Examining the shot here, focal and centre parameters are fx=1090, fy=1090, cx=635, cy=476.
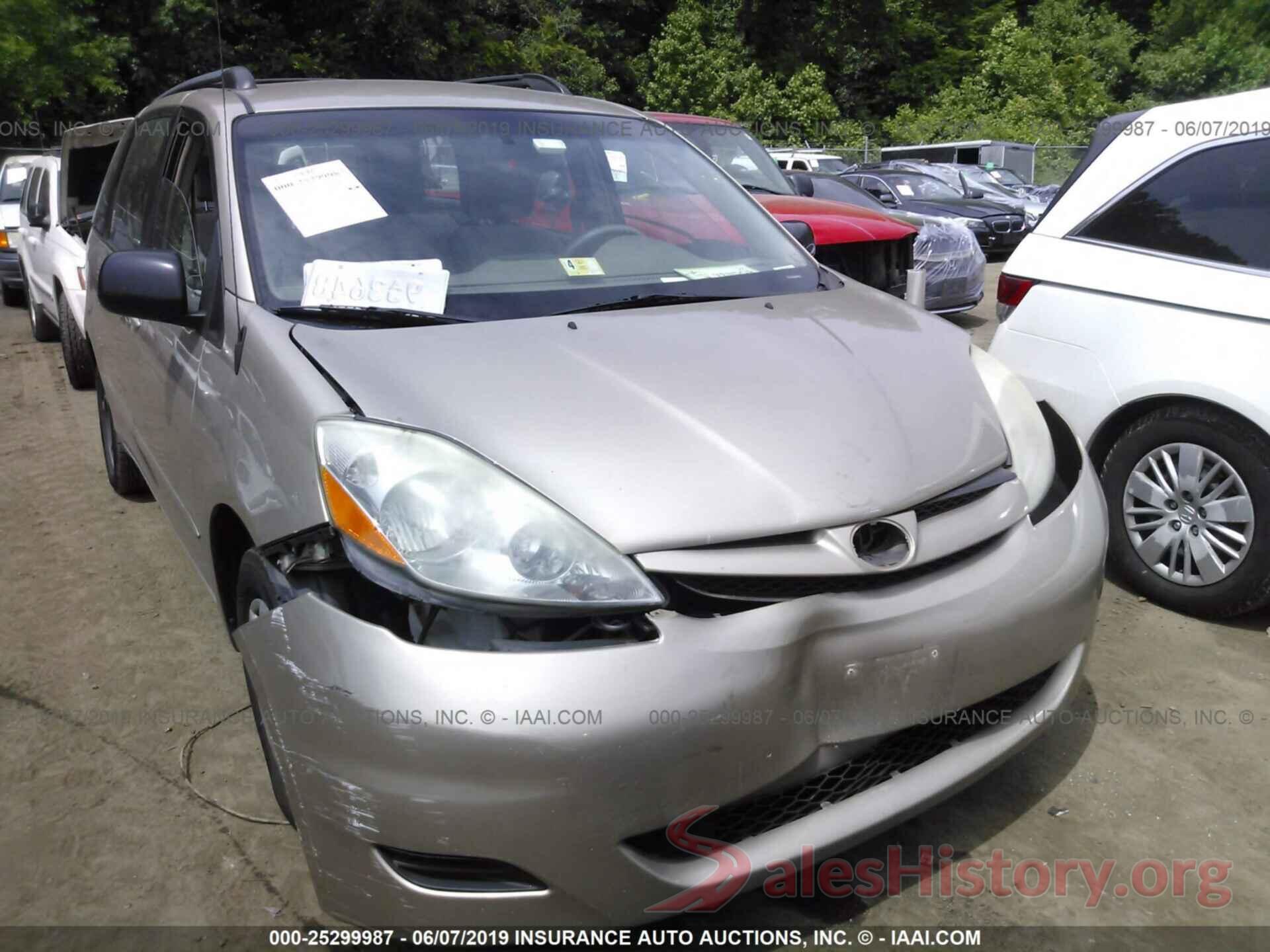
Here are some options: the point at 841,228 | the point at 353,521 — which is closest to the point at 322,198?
the point at 353,521

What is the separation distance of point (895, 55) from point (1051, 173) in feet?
A: 64.4

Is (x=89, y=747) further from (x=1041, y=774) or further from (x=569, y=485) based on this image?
(x=1041, y=774)

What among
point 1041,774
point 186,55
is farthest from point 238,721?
point 186,55

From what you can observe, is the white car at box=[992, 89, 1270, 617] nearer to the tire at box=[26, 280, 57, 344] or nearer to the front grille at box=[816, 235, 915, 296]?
the front grille at box=[816, 235, 915, 296]

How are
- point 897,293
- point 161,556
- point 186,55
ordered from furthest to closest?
point 186,55, point 897,293, point 161,556

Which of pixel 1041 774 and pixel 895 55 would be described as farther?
pixel 895 55

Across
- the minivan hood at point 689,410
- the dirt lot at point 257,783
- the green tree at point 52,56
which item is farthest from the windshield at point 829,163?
the minivan hood at point 689,410

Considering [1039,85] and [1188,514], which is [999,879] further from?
[1039,85]

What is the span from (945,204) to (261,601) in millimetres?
13968

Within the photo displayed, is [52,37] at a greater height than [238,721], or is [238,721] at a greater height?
[52,37]

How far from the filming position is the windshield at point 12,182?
12.3 m

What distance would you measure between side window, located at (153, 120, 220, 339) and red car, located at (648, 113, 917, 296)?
368 cm

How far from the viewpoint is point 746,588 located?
193cm

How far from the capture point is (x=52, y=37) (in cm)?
2128
